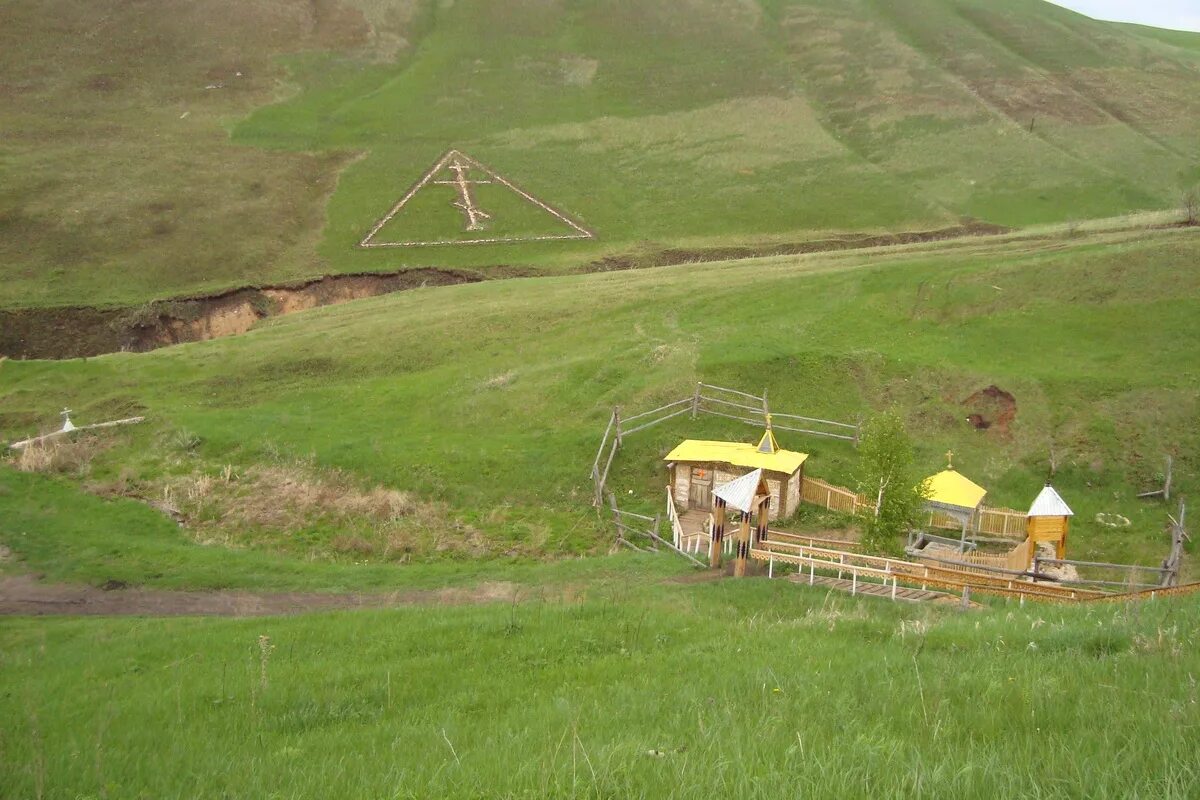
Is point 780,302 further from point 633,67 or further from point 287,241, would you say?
point 633,67

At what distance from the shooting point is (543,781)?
6.04 metres

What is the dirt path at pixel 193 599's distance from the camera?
21.6 m

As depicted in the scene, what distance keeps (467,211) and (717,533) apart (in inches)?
2328

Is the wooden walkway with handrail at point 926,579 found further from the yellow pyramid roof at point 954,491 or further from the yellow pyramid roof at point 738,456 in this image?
the yellow pyramid roof at point 738,456

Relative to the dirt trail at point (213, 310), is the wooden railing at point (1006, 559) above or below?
below

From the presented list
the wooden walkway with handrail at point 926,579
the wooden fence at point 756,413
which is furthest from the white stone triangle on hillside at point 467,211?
the wooden walkway with handrail at point 926,579

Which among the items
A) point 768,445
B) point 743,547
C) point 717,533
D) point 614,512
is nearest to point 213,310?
point 614,512

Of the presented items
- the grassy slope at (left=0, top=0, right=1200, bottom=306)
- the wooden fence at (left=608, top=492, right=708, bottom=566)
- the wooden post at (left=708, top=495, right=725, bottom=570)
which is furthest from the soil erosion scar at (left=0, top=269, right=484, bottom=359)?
the wooden post at (left=708, top=495, right=725, bottom=570)

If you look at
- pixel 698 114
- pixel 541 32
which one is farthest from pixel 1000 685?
pixel 541 32

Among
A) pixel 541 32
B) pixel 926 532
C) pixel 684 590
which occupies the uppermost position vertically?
pixel 541 32

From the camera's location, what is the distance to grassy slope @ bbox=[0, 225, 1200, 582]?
31016 millimetres

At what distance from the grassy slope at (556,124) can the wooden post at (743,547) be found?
47102mm

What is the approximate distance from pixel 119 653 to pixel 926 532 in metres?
23.1

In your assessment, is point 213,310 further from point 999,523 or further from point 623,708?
point 623,708
